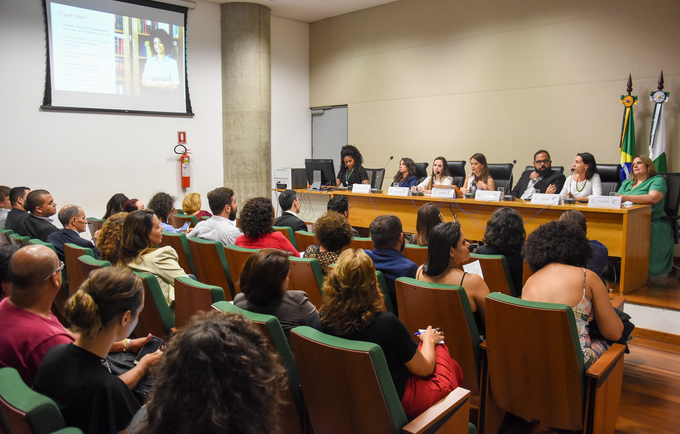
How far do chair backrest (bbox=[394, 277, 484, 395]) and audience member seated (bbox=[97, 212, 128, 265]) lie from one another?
5.38 ft

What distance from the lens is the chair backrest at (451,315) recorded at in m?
2.01

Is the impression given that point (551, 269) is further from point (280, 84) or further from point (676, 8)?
point (280, 84)

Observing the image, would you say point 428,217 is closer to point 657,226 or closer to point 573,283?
point 573,283

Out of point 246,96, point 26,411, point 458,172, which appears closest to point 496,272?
point 26,411

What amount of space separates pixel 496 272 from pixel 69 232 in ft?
9.96

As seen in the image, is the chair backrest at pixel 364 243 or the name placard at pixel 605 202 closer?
the chair backrest at pixel 364 243

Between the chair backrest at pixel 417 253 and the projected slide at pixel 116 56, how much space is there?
571 cm

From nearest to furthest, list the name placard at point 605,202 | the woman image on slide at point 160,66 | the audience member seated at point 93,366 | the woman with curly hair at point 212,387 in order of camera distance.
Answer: the woman with curly hair at point 212,387
the audience member seated at point 93,366
the name placard at point 605,202
the woman image on slide at point 160,66

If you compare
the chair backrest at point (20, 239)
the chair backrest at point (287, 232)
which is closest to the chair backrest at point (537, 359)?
the chair backrest at point (287, 232)

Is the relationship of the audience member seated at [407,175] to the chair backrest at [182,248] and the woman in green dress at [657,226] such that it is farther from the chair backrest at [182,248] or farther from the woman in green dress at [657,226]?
the chair backrest at [182,248]

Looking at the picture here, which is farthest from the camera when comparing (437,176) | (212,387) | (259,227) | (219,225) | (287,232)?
(437,176)

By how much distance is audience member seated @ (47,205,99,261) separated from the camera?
3.46m

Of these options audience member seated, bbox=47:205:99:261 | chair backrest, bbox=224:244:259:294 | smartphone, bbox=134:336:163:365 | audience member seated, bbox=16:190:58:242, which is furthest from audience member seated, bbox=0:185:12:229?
smartphone, bbox=134:336:163:365

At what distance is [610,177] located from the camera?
17.2ft
